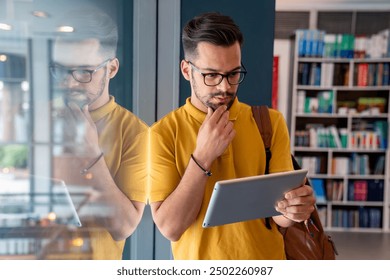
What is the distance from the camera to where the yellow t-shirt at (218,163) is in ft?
3.57

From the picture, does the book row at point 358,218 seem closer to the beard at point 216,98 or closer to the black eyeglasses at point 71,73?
the beard at point 216,98

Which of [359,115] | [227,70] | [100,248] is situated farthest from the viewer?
[359,115]

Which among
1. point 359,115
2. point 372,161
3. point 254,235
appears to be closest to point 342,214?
point 372,161

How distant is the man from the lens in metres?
1.07

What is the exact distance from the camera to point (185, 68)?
1109 mm

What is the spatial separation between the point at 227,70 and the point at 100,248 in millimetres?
694

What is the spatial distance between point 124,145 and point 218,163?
0.30 metres

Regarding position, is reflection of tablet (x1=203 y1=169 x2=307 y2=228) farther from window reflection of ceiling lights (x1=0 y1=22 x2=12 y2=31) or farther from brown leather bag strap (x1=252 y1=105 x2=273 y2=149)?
window reflection of ceiling lights (x1=0 y1=22 x2=12 y2=31)

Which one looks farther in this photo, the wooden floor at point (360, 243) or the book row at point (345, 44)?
the book row at point (345, 44)

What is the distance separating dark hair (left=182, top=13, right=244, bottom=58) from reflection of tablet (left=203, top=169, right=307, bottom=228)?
40cm

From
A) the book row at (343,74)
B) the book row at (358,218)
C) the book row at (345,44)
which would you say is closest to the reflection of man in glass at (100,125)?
the book row at (345,44)

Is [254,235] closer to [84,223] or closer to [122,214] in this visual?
[122,214]

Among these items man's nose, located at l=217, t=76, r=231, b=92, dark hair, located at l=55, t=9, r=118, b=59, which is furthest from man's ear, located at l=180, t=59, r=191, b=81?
dark hair, located at l=55, t=9, r=118, b=59

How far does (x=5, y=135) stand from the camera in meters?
1.12
